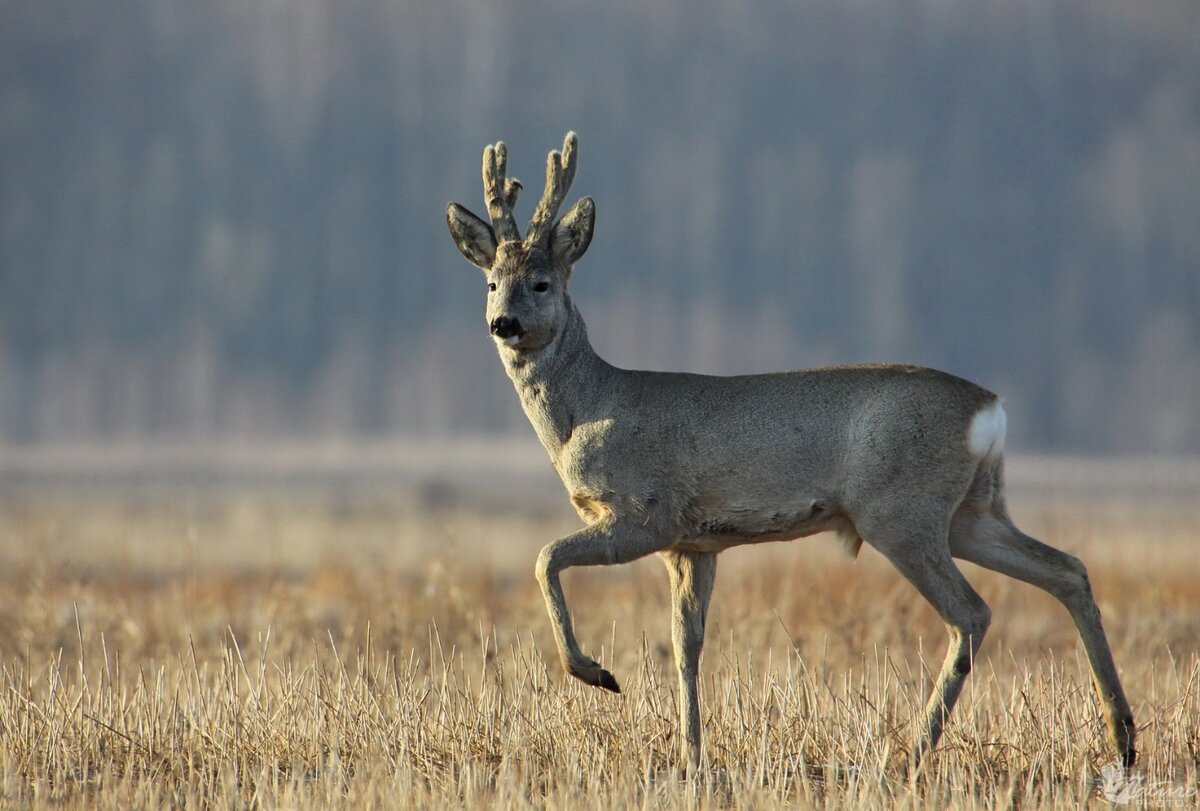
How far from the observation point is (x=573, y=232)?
28.6 ft

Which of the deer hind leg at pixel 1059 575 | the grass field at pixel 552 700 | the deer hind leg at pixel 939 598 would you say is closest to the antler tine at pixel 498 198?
Result: the grass field at pixel 552 700

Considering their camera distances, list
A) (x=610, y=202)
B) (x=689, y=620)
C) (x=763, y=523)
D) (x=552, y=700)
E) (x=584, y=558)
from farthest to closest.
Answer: (x=610, y=202) → (x=552, y=700) → (x=689, y=620) → (x=763, y=523) → (x=584, y=558)

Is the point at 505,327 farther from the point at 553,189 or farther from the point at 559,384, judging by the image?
the point at 553,189

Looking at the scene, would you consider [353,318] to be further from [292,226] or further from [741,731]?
[741,731]

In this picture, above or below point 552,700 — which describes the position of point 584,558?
above

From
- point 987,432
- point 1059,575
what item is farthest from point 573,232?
point 1059,575

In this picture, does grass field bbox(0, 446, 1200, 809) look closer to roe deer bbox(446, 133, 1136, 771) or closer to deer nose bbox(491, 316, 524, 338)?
roe deer bbox(446, 133, 1136, 771)

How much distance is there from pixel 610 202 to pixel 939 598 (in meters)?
107

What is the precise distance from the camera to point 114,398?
106188 mm

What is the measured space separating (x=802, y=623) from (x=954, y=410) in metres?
6.82

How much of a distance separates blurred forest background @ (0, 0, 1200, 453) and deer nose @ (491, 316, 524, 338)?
77.9 m

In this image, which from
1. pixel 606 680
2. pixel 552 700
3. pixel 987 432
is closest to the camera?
pixel 606 680

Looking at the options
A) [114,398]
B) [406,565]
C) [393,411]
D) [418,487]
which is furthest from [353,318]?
[406,565]

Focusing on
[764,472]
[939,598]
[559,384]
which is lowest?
[939,598]
